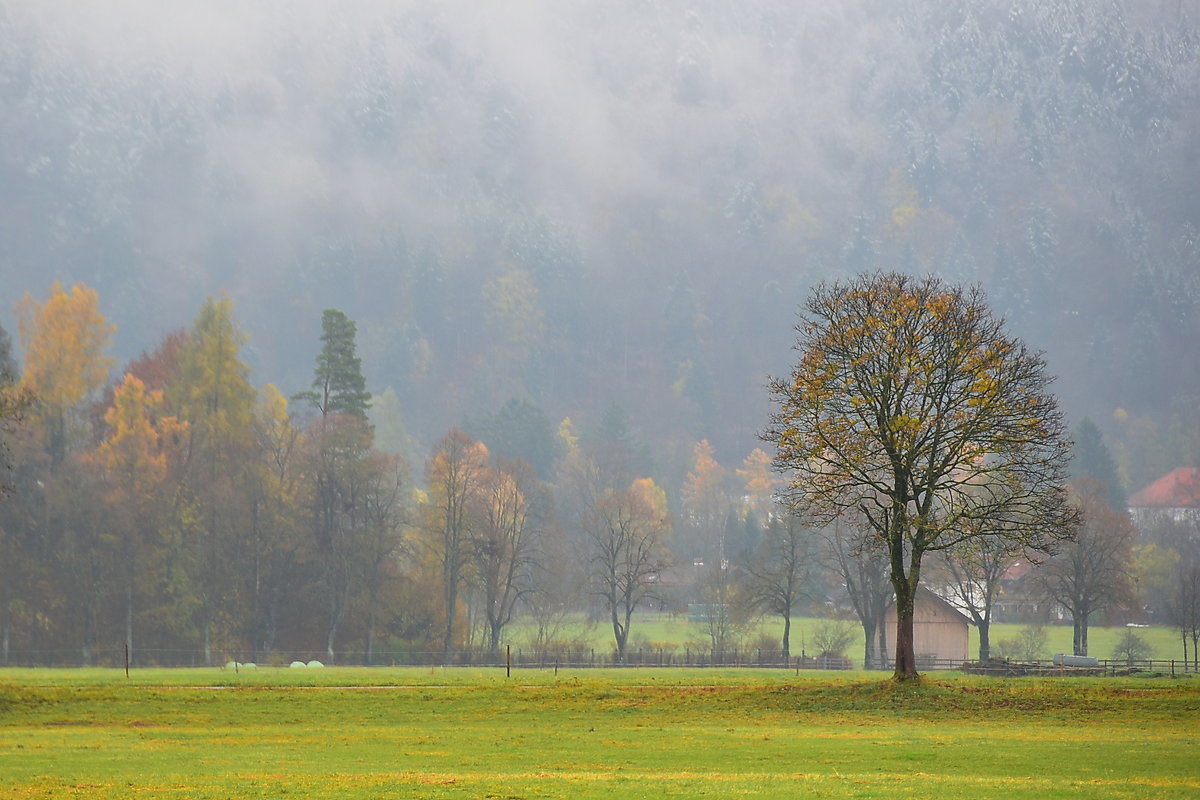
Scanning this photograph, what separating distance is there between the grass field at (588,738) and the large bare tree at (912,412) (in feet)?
22.1

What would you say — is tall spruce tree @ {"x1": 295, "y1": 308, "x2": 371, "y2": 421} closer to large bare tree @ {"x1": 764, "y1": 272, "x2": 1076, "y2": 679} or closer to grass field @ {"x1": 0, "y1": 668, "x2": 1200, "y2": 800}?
grass field @ {"x1": 0, "y1": 668, "x2": 1200, "y2": 800}

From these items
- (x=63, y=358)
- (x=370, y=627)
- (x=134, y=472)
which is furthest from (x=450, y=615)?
(x=63, y=358)

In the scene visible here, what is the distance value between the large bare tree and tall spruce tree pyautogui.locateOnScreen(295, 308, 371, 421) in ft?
217

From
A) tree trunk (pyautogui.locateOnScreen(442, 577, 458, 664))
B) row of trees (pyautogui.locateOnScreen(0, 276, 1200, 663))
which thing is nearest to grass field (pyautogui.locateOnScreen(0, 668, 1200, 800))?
row of trees (pyautogui.locateOnScreen(0, 276, 1200, 663))

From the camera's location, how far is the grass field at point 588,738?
28219 millimetres

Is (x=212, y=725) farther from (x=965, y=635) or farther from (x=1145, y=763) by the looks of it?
(x=965, y=635)

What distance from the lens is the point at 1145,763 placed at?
31.1m

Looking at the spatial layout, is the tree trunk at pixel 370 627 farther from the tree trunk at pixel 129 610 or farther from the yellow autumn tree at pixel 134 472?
the tree trunk at pixel 129 610

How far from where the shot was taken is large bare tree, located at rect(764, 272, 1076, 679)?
5084cm

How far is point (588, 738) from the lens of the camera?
40500mm

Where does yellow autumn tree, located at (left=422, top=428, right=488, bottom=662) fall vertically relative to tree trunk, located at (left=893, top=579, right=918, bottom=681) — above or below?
above

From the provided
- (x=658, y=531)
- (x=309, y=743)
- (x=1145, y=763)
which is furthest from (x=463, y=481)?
(x=1145, y=763)

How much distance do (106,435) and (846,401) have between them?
66.5m

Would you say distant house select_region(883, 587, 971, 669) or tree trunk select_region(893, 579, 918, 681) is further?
distant house select_region(883, 587, 971, 669)
